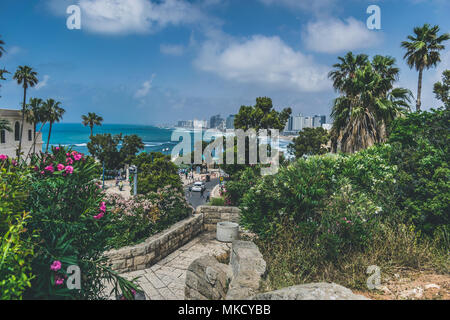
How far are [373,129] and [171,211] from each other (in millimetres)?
12042

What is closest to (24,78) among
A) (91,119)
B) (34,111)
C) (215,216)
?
(34,111)

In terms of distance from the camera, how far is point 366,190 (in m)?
7.00

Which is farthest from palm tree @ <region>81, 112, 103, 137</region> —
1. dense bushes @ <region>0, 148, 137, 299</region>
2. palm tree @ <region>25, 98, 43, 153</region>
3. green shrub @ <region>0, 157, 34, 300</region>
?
green shrub @ <region>0, 157, 34, 300</region>

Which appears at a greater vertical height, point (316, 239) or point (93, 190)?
point (93, 190)

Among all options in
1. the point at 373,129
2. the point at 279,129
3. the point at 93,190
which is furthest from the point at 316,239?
the point at 279,129

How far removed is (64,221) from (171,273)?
4.04m

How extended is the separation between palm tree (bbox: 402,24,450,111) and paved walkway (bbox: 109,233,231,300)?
76.9ft

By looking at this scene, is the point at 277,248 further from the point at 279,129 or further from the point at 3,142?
the point at 3,142

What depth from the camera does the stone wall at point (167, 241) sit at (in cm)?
589

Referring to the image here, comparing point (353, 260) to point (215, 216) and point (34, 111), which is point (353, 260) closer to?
point (215, 216)

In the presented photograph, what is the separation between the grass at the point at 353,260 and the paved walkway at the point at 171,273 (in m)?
1.82

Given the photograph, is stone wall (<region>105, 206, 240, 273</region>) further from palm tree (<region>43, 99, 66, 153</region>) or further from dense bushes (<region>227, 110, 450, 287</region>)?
palm tree (<region>43, 99, 66, 153</region>)

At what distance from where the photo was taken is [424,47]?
2103 cm

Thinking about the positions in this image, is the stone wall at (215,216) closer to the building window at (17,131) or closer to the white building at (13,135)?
the white building at (13,135)
